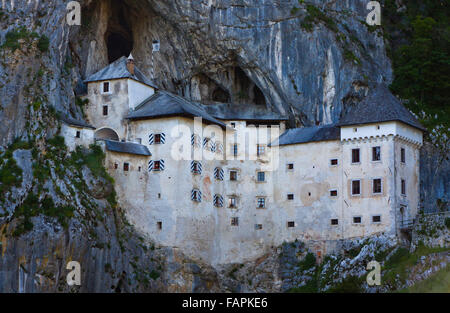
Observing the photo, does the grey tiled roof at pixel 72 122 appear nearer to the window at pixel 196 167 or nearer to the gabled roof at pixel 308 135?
the window at pixel 196 167

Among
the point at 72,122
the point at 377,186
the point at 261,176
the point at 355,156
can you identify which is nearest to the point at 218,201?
the point at 261,176

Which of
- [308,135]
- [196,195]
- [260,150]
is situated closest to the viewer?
[196,195]

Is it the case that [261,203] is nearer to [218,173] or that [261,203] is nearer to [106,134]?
[218,173]

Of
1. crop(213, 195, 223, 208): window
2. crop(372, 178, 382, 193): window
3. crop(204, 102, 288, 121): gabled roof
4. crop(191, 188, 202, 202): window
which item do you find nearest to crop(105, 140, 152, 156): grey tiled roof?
crop(191, 188, 202, 202): window

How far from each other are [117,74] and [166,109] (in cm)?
614

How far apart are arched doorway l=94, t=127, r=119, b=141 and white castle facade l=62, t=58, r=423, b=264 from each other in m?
0.09

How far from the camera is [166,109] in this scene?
258ft

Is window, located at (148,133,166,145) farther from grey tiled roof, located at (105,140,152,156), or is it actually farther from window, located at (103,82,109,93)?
window, located at (103,82,109,93)

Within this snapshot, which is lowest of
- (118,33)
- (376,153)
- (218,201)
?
(218,201)

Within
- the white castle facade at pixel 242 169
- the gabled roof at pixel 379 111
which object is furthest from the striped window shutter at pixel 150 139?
the gabled roof at pixel 379 111

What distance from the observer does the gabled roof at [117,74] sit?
8119 cm

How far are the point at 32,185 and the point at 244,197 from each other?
20498mm

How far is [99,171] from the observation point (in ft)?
245

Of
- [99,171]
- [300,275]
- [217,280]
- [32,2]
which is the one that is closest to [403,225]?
[300,275]
